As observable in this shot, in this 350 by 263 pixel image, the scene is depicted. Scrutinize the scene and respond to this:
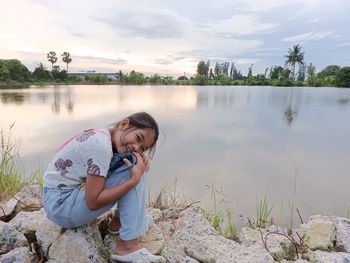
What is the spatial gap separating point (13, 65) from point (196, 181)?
95.7ft

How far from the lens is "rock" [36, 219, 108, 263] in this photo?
4.43ft

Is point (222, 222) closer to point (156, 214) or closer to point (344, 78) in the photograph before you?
point (156, 214)

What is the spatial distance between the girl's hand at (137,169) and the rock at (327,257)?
103cm

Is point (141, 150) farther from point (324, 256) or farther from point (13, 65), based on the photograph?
point (13, 65)

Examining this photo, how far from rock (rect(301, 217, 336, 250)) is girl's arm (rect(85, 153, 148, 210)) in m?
1.13

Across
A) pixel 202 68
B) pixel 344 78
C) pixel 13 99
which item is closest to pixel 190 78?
pixel 202 68

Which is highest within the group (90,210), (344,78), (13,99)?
(344,78)

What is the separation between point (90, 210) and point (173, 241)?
56cm

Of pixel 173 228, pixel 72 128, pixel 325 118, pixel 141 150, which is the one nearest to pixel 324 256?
pixel 173 228

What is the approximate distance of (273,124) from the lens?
716 centimetres

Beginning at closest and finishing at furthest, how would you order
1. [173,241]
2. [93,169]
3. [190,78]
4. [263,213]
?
1. [93,169]
2. [173,241]
3. [263,213]
4. [190,78]

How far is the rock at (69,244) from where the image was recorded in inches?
53.1

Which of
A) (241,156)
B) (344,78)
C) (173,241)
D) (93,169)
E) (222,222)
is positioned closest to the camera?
(93,169)

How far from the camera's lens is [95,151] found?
4.13 feet
